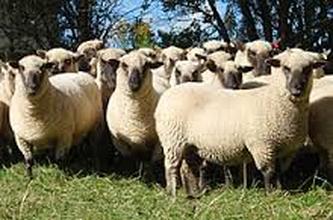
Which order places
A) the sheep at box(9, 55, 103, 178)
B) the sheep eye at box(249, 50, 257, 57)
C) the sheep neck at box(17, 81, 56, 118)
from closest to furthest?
the sheep at box(9, 55, 103, 178), the sheep neck at box(17, 81, 56, 118), the sheep eye at box(249, 50, 257, 57)

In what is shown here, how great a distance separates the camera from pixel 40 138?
10.1m

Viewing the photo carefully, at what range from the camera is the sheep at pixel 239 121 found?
861cm

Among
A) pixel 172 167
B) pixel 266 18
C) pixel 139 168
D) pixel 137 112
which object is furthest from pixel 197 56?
pixel 266 18

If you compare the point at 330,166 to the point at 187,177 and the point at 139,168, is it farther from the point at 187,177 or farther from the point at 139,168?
the point at 139,168

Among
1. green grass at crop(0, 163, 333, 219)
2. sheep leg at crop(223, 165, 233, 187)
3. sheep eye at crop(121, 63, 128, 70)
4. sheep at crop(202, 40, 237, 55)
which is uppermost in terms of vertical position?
sheep eye at crop(121, 63, 128, 70)

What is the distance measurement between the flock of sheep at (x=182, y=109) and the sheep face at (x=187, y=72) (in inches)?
0.5

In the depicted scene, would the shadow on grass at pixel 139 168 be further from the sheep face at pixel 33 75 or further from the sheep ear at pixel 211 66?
the sheep ear at pixel 211 66

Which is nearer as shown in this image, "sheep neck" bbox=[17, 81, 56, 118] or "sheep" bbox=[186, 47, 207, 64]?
"sheep neck" bbox=[17, 81, 56, 118]

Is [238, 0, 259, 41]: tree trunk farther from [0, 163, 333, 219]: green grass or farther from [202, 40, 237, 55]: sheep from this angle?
[0, 163, 333, 219]: green grass

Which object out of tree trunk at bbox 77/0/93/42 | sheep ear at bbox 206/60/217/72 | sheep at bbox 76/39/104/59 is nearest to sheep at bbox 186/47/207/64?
sheep ear at bbox 206/60/217/72

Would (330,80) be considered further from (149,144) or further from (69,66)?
(69,66)

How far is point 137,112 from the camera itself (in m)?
10.1

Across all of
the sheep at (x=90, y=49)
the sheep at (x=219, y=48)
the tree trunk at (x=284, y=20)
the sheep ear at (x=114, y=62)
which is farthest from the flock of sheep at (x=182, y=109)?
the tree trunk at (x=284, y=20)

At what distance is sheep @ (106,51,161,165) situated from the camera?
32.8ft
